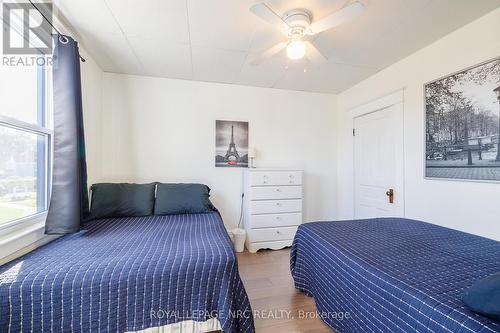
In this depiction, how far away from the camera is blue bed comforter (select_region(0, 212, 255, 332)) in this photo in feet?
3.40

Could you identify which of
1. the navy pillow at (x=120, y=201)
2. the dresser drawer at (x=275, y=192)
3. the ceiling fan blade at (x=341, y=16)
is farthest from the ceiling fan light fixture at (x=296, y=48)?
the navy pillow at (x=120, y=201)

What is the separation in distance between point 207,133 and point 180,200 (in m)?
1.06

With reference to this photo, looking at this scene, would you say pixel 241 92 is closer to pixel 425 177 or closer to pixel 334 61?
pixel 334 61

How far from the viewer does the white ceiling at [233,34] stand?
1.68 meters

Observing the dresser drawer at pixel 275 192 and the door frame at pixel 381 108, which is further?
the dresser drawer at pixel 275 192

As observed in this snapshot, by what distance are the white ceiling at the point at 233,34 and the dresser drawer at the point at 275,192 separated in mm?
1466

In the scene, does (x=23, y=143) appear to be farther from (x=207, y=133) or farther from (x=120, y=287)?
(x=207, y=133)

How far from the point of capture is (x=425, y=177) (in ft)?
7.37

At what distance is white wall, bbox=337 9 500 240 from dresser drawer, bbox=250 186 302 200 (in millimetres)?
1245

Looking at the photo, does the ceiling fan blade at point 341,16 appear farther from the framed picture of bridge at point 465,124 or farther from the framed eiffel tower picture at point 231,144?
the framed eiffel tower picture at point 231,144

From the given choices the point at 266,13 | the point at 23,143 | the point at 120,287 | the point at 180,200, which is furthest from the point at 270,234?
the point at 23,143

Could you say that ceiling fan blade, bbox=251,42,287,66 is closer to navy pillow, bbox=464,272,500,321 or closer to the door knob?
navy pillow, bbox=464,272,500,321

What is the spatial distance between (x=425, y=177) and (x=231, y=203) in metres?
2.27

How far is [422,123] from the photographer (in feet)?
7.48
